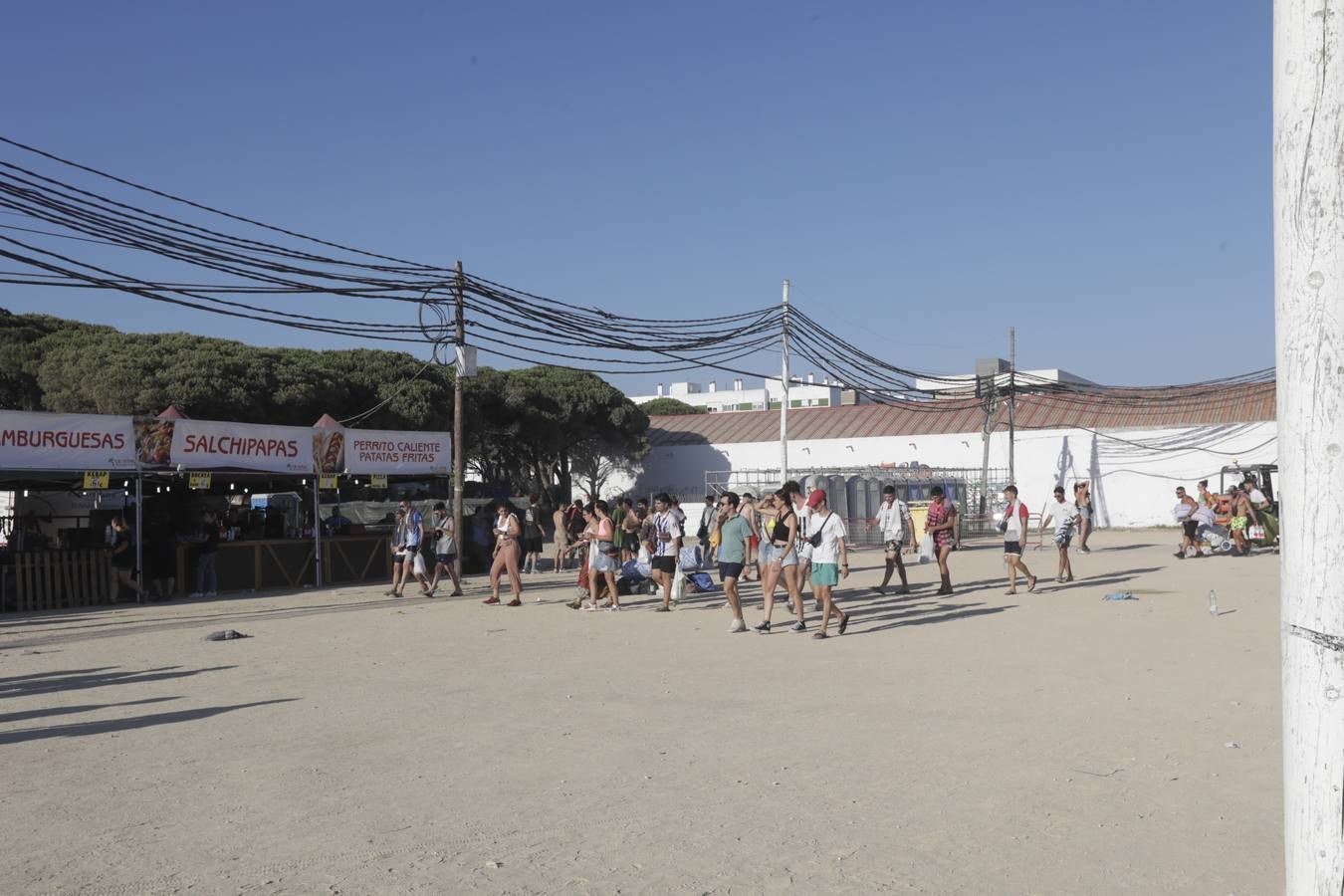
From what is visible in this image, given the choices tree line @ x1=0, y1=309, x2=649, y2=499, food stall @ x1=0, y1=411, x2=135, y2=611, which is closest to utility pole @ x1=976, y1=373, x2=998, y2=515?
tree line @ x1=0, y1=309, x2=649, y2=499

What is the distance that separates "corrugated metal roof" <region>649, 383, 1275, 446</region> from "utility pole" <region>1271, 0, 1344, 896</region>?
44.3m

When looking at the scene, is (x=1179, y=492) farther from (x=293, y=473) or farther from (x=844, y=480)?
(x=293, y=473)

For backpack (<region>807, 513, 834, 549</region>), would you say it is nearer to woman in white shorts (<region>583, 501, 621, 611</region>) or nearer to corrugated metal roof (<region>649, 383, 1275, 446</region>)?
woman in white shorts (<region>583, 501, 621, 611</region>)

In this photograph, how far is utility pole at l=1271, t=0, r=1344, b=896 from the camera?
96.6 inches

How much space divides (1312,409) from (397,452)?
22.1 metres

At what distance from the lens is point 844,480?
38375 mm

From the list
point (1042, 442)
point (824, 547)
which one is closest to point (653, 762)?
point (824, 547)

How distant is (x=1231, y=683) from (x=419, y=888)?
7438 mm

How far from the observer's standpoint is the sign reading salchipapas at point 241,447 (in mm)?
19859

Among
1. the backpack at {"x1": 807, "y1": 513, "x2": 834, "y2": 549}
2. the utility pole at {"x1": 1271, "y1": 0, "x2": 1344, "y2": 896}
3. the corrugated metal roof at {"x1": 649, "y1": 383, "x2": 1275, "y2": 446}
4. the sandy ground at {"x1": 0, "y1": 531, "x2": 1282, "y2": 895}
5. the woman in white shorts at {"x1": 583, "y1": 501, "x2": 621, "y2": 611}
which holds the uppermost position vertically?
the corrugated metal roof at {"x1": 649, "y1": 383, "x2": 1275, "y2": 446}

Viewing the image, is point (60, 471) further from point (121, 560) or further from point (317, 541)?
point (317, 541)

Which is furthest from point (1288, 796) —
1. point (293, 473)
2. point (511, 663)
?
point (293, 473)

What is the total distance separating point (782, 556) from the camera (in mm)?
14078

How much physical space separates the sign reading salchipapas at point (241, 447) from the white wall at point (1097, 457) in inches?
1138
